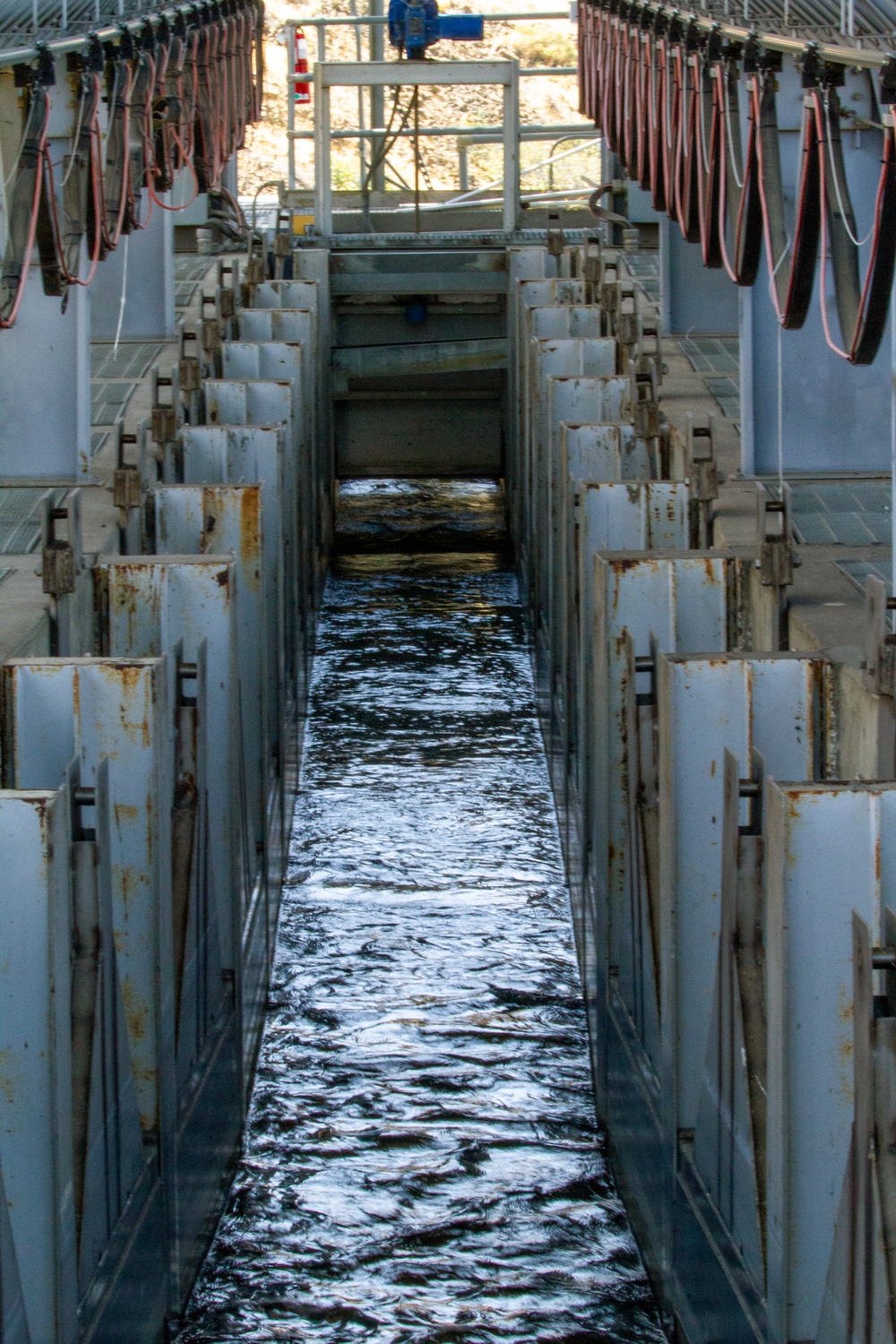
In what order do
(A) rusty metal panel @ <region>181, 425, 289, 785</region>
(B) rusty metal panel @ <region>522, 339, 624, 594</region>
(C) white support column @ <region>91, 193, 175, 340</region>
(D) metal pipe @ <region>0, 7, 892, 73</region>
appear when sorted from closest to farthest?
1. (D) metal pipe @ <region>0, 7, 892, 73</region>
2. (A) rusty metal panel @ <region>181, 425, 289, 785</region>
3. (B) rusty metal panel @ <region>522, 339, 624, 594</region>
4. (C) white support column @ <region>91, 193, 175, 340</region>

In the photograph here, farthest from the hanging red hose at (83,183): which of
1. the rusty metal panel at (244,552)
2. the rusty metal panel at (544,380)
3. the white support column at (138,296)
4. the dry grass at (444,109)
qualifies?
the dry grass at (444,109)

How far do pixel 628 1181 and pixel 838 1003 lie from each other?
2.67 meters

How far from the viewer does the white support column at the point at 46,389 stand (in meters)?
11.3

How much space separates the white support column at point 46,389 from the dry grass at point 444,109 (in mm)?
32972

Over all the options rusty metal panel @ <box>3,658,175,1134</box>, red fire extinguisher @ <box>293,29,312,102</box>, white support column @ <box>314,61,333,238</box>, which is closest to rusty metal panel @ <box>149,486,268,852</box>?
rusty metal panel @ <box>3,658,175,1134</box>

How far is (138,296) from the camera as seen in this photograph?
16.4 m

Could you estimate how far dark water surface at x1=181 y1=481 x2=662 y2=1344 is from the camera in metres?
6.12

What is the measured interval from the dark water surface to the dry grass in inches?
1321

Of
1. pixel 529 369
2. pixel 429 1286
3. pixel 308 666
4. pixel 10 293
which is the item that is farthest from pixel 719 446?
pixel 429 1286

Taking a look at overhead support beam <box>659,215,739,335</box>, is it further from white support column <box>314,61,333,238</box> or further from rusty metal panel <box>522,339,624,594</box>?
white support column <box>314,61,333,238</box>

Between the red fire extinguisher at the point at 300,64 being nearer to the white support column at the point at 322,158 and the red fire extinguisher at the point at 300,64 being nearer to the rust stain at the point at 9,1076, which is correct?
the white support column at the point at 322,158

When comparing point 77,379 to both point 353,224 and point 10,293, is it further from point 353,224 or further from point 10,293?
point 353,224

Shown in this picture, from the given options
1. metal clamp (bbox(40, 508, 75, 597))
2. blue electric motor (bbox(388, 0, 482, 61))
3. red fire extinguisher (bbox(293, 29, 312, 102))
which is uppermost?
red fire extinguisher (bbox(293, 29, 312, 102))

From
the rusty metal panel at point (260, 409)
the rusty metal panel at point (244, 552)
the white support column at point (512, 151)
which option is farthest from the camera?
the white support column at point (512, 151)
